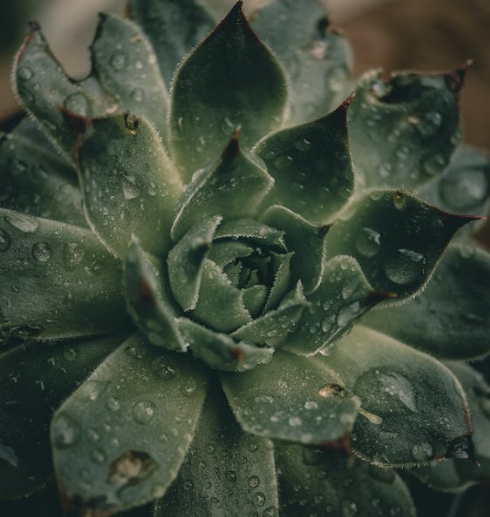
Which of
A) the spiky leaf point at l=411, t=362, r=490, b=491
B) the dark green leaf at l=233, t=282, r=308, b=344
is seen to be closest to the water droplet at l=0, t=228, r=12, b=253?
the dark green leaf at l=233, t=282, r=308, b=344

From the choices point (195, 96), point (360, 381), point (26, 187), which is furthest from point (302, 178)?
point (26, 187)

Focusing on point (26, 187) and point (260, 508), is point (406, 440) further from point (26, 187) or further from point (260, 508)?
point (26, 187)

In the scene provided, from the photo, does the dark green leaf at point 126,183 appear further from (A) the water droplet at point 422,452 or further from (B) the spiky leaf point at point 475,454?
(B) the spiky leaf point at point 475,454

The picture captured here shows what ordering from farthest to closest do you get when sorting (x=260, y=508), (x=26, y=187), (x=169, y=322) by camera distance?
(x=26, y=187), (x=260, y=508), (x=169, y=322)

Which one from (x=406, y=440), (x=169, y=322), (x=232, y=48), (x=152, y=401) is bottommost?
(x=406, y=440)

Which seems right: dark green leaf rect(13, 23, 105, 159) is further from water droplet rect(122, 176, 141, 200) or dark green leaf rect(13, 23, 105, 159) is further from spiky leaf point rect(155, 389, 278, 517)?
spiky leaf point rect(155, 389, 278, 517)

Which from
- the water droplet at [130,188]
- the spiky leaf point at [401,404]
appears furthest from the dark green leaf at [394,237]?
the water droplet at [130,188]

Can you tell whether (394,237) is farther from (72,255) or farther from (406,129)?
(72,255)

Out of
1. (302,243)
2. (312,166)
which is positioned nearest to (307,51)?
Result: (312,166)
